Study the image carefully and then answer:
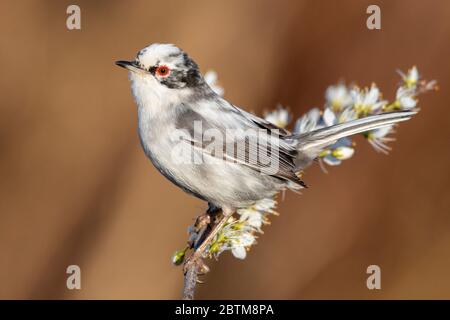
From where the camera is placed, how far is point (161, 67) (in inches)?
155

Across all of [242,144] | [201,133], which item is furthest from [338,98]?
[201,133]

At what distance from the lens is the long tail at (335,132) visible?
13.1ft

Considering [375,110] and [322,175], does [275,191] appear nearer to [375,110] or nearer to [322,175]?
[375,110]

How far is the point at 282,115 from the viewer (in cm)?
469

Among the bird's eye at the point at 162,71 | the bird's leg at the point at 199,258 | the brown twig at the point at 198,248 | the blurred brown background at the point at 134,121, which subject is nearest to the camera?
the brown twig at the point at 198,248

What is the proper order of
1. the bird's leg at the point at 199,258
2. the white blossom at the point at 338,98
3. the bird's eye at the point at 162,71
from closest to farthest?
the bird's leg at the point at 199,258 < the bird's eye at the point at 162,71 < the white blossom at the point at 338,98

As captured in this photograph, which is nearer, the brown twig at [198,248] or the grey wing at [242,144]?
the brown twig at [198,248]

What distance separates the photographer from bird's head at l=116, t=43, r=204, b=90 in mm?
3918

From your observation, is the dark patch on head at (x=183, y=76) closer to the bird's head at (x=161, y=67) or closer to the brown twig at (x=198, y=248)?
the bird's head at (x=161, y=67)

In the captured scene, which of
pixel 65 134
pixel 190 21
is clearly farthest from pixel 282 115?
pixel 65 134

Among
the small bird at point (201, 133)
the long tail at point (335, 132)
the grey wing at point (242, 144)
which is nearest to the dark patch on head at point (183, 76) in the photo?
the small bird at point (201, 133)

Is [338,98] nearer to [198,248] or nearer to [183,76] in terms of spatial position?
[183,76]

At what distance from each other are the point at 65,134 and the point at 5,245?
1.50 meters

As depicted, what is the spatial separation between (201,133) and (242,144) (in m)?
0.30
